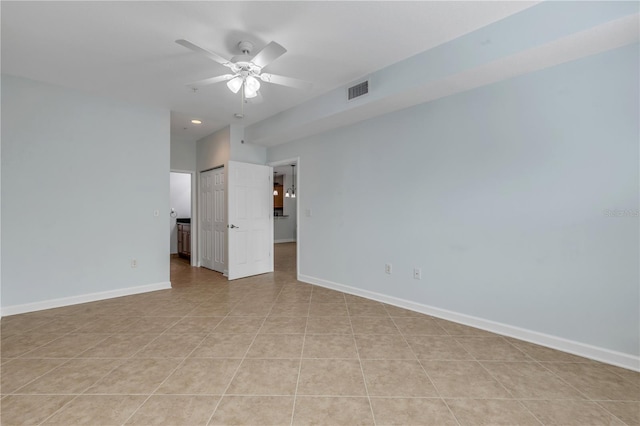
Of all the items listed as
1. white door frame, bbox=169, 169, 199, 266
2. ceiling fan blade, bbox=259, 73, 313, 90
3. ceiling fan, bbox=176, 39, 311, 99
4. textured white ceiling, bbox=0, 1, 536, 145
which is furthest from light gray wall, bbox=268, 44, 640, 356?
white door frame, bbox=169, 169, 199, 266

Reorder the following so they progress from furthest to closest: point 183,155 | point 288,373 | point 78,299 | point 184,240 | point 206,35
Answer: point 184,240
point 183,155
point 78,299
point 206,35
point 288,373

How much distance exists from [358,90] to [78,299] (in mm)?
4372

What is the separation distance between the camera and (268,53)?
2.14 metres

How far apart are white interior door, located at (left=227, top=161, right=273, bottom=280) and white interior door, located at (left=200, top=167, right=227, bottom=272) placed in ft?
1.41

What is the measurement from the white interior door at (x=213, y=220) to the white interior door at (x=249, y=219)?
1.41ft

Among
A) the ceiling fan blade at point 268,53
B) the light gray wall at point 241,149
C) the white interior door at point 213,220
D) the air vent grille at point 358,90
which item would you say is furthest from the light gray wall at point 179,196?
the ceiling fan blade at point 268,53

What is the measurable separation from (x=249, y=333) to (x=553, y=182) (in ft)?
10.2

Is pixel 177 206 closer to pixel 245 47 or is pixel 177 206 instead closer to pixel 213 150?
pixel 213 150

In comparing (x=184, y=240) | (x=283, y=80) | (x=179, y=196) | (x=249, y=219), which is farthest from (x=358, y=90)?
(x=179, y=196)

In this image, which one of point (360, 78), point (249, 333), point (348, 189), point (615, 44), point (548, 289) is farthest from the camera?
point (348, 189)

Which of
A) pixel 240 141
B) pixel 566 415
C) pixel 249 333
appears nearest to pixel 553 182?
pixel 566 415

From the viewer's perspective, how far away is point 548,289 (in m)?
2.45

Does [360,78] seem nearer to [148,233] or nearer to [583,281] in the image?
[583,281]

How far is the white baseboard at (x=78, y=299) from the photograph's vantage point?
315cm
